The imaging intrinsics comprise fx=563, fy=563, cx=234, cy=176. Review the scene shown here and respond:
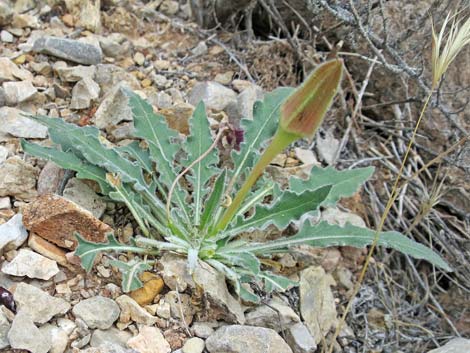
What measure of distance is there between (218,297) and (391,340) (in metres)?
0.87

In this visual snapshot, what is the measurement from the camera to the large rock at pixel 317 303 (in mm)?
2088

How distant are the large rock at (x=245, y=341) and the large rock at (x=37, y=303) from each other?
1.56 feet

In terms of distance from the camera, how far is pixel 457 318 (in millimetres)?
2496

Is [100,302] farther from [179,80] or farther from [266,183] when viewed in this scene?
[179,80]

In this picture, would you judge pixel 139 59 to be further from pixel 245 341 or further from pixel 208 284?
pixel 245 341

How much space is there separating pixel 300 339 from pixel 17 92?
59.3 inches

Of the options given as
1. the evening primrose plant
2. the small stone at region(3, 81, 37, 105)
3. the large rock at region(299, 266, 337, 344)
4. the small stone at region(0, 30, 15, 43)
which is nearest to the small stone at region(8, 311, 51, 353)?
the evening primrose plant

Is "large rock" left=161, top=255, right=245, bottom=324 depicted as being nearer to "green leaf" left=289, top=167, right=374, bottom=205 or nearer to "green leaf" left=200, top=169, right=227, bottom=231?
"green leaf" left=200, top=169, right=227, bottom=231

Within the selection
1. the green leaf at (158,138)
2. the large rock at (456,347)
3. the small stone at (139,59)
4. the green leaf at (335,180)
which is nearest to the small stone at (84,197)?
the green leaf at (158,138)

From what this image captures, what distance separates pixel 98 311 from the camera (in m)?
1.74

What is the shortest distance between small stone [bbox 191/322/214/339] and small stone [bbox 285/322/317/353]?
29cm

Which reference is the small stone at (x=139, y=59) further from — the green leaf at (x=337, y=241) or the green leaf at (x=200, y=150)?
the green leaf at (x=337, y=241)

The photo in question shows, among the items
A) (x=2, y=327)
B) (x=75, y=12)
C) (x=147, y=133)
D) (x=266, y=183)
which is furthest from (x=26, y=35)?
(x=2, y=327)

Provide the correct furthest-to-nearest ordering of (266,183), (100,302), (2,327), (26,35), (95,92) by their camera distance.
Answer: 1. (26,35)
2. (95,92)
3. (266,183)
4. (100,302)
5. (2,327)
